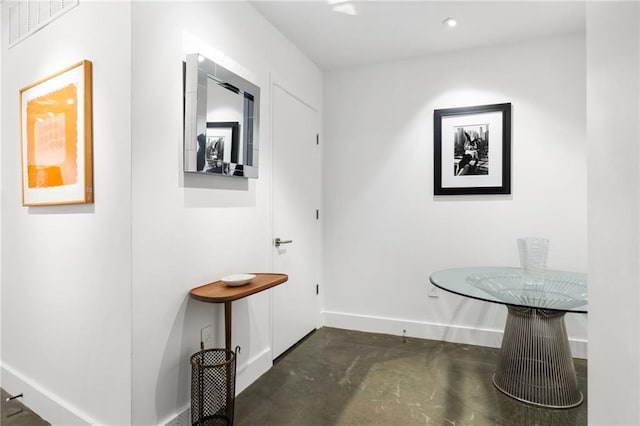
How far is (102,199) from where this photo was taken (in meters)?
1.66

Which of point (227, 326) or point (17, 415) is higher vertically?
point (227, 326)

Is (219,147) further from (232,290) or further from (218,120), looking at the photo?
(232,290)

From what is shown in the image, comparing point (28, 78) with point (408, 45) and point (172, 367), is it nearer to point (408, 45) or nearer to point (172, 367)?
point (172, 367)

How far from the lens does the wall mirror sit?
5.95ft

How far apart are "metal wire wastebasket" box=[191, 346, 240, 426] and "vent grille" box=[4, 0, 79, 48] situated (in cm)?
201

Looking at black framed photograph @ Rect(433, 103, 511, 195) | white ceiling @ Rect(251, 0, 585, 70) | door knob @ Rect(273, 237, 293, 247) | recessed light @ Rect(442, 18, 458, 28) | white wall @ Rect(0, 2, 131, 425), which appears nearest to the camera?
white wall @ Rect(0, 2, 131, 425)

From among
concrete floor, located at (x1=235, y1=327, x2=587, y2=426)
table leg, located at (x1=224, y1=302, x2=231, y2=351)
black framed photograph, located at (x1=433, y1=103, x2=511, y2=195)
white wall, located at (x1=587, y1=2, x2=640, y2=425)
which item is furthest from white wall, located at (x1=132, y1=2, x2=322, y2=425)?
black framed photograph, located at (x1=433, y1=103, x2=511, y2=195)

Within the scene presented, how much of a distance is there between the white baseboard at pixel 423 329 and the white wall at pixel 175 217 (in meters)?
1.26

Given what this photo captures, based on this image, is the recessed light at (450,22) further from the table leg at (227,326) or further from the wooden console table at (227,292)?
the table leg at (227,326)

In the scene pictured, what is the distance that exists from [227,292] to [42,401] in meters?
1.32

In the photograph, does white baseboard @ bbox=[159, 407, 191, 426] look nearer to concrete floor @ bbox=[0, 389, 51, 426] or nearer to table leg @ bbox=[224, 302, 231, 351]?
table leg @ bbox=[224, 302, 231, 351]

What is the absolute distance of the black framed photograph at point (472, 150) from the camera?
2.96 meters

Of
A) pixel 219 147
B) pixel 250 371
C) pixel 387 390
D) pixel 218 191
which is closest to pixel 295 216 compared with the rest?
pixel 218 191

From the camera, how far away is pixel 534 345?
218cm
